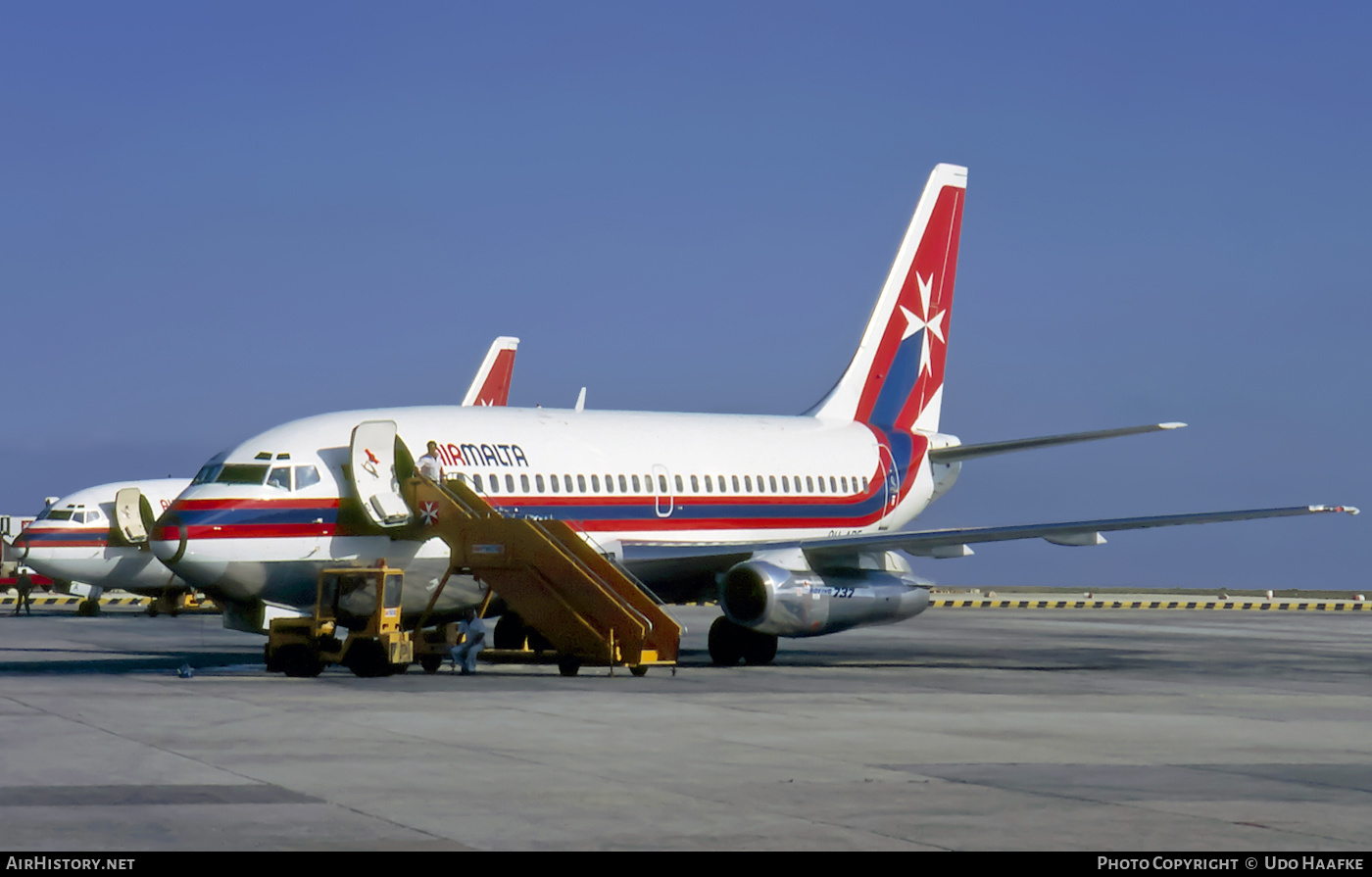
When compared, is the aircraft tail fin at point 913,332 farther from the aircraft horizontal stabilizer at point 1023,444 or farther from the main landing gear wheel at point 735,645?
the main landing gear wheel at point 735,645

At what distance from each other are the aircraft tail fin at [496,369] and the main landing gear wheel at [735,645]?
26.6 metres

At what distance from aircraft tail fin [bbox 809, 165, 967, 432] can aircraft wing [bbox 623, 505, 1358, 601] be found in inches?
325

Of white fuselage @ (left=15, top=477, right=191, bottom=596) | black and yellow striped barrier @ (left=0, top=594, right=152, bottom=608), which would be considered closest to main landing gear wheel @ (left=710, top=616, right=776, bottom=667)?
white fuselage @ (left=15, top=477, right=191, bottom=596)

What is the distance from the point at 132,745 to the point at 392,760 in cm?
270

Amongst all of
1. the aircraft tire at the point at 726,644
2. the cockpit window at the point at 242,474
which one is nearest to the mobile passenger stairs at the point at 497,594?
the cockpit window at the point at 242,474

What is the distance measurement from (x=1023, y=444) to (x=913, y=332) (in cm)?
561

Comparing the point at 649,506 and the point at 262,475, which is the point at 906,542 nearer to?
the point at 649,506

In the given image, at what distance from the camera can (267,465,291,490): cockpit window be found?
2572cm

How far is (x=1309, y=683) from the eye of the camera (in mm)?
24969

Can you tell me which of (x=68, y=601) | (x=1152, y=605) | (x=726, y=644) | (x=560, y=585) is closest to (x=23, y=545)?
(x=68, y=601)

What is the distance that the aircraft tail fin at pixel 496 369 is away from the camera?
5453cm

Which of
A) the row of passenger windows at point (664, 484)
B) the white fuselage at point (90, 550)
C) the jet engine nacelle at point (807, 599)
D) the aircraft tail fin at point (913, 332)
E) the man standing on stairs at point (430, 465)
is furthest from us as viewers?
the white fuselage at point (90, 550)

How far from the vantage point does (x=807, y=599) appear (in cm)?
2675
